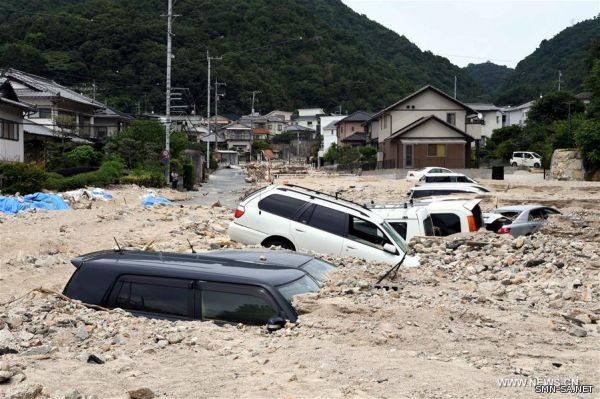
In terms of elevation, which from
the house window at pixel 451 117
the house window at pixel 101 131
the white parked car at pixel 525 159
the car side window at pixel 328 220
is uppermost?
the house window at pixel 451 117

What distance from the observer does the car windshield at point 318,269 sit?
25.5 feet

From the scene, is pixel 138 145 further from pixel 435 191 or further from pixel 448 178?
pixel 435 191

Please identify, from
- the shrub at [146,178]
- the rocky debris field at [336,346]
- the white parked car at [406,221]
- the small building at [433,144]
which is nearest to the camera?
the rocky debris field at [336,346]

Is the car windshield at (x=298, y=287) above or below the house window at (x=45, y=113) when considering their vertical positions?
below

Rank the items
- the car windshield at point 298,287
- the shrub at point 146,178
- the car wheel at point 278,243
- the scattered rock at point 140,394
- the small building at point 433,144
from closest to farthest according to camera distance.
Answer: the scattered rock at point 140,394
the car windshield at point 298,287
the car wheel at point 278,243
the shrub at point 146,178
the small building at point 433,144

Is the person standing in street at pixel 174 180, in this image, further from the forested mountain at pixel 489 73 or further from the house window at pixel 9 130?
the forested mountain at pixel 489 73

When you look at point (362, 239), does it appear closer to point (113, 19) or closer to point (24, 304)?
point (24, 304)

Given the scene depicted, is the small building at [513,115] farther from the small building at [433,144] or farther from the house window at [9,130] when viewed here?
the house window at [9,130]

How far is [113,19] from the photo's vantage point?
254 ft

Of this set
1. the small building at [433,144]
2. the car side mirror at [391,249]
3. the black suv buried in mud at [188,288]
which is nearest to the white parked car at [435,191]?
the car side mirror at [391,249]

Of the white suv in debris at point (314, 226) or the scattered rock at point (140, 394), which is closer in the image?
the scattered rock at point (140, 394)

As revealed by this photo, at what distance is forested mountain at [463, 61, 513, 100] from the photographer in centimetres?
15325

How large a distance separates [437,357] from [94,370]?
9.74 ft

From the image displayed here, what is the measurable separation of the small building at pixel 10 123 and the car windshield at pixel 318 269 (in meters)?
29.2
